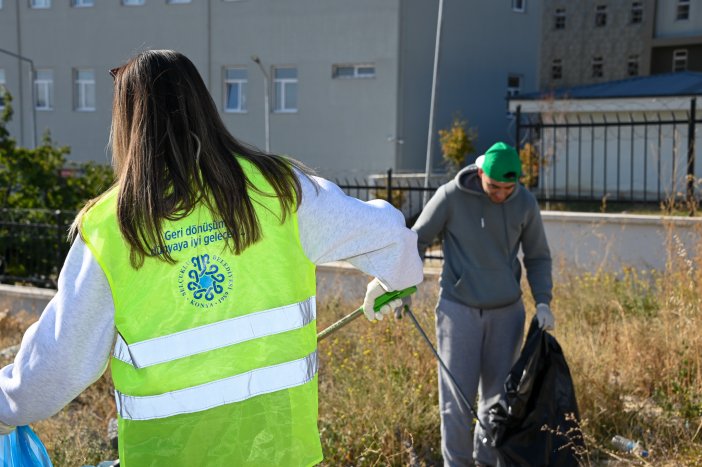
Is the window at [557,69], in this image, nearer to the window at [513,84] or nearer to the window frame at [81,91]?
the window at [513,84]

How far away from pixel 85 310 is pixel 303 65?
22538 millimetres

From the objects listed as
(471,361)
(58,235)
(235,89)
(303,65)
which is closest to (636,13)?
(303,65)

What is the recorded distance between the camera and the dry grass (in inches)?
163

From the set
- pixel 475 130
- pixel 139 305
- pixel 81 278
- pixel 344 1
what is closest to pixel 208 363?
pixel 139 305

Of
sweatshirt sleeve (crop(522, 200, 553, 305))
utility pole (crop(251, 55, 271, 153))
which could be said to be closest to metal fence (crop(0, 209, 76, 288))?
sweatshirt sleeve (crop(522, 200, 553, 305))

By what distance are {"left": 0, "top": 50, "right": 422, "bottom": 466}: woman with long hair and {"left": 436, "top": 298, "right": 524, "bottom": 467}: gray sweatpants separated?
2281 mm

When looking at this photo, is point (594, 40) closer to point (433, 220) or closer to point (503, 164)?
point (433, 220)

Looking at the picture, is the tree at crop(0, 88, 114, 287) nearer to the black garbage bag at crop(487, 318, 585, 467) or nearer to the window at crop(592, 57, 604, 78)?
the black garbage bag at crop(487, 318, 585, 467)

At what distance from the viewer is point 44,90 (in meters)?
27.9

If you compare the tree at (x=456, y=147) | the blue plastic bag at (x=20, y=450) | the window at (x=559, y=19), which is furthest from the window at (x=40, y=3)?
the blue plastic bag at (x=20, y=450)

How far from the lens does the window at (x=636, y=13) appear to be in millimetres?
35591

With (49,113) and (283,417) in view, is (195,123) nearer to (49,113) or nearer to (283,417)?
(283,417)

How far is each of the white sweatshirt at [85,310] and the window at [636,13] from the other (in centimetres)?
3672

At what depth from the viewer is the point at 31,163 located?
992 cm
